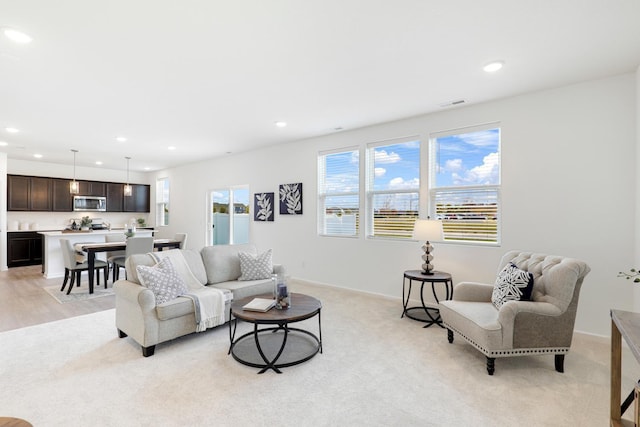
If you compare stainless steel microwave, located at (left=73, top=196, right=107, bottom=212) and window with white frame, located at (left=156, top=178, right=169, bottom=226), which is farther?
window with white frame, located at (left=156, top=178, right=169, bottom=226)

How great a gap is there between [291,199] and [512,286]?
3.90 m

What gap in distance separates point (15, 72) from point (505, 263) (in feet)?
16.9

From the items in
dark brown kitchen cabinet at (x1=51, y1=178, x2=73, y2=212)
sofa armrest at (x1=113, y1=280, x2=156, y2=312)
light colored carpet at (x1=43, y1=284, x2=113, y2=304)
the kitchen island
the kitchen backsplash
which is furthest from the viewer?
dark brown kitchen cabinet at (x1=51, y1=178, x2=73, y2=212)

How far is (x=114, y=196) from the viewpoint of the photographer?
902 centimetres

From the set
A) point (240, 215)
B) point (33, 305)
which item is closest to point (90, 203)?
point (240, 215)

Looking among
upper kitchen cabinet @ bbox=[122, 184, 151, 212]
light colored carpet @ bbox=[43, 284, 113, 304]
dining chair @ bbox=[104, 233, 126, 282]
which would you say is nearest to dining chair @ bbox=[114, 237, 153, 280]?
dining chair @ bbox=[104, 233, 126, 282]

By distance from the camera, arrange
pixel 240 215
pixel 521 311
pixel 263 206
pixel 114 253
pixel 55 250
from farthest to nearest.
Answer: pixel 240 215, pixel 263 206, pixel 55 250, pixel 114 253, pixel 521 311

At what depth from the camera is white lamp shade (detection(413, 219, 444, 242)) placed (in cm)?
369

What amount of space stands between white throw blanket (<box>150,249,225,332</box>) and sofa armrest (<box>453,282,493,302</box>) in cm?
245

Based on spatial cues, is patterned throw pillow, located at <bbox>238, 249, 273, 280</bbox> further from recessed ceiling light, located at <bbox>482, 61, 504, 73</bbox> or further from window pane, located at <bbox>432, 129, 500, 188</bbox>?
recessed ceiling light, located at <bbox>482, 61, 504, 73</bbox>

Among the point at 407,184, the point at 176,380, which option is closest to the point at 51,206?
the point at 176,380

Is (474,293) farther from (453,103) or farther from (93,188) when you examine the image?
(93,188)

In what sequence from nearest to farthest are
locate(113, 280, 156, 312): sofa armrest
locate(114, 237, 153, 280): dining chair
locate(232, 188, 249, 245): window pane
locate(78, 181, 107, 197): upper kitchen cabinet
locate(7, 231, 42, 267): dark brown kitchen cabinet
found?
locate(113, 280, 156, 312): sofa armrest
locate(114, 237, 153, 280): dining chair
locate(232, 188, 249, 245): window pane
locate(7, 231, 42, 267): dark brown kitchen cabinet
locate(78, 181, 107, 197): upper kitchen cabinet

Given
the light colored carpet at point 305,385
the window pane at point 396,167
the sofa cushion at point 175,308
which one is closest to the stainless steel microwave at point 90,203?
the light colored carpet at point 305,385
